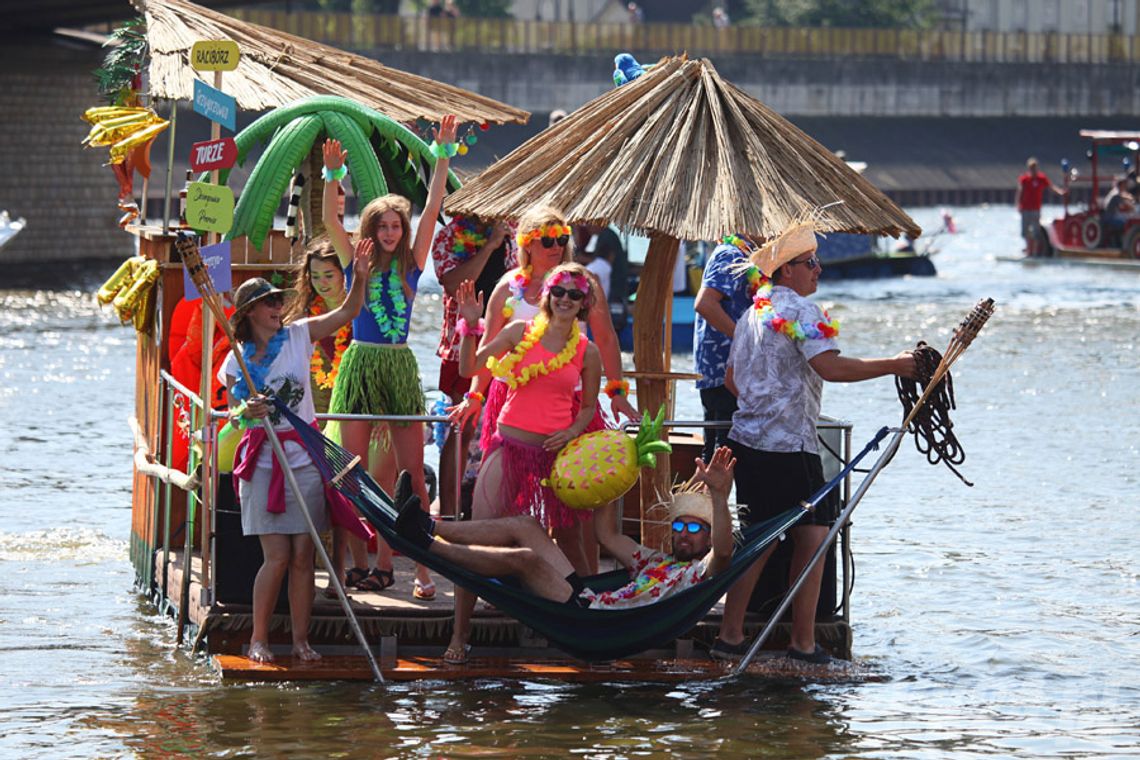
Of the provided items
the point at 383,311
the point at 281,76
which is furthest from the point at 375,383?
the point at 281,76

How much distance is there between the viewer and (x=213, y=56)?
967 centimetres

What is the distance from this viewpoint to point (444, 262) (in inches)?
419

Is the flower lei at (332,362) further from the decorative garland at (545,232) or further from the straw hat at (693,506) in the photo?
the straw hat at (693,506)

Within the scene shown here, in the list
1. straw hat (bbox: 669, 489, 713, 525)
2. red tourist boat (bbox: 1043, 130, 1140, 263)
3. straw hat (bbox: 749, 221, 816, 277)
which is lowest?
straw hat (bbox: 669, 489, 713, 525)

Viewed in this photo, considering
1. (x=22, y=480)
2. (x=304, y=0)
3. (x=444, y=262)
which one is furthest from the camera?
(x=304, y=0)

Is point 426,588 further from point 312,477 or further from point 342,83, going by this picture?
point 342,83

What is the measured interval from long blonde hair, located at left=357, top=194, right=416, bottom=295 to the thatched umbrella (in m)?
0.22

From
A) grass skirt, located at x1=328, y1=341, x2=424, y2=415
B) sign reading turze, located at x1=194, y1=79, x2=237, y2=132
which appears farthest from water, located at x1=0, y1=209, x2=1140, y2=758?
sign reading turze, located at x1=194, y1=79, x2=237, y2=132

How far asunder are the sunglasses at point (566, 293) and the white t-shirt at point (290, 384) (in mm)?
1056

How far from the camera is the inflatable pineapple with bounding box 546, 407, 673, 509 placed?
30.2 ft

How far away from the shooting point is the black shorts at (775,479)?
372 inches

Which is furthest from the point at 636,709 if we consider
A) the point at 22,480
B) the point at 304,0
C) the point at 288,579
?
the point at 304,0

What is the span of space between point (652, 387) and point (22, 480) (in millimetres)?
7392

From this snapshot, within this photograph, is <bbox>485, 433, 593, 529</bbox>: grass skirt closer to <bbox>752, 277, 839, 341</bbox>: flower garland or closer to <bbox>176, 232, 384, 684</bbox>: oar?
<bbox>176, 232, 384, 684</bbox>: oar
